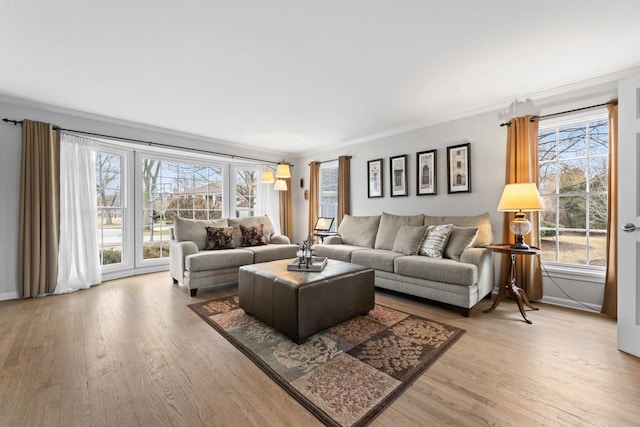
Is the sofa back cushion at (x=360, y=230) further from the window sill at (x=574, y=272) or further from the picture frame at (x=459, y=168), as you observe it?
the window sill at (x=574, y=272)

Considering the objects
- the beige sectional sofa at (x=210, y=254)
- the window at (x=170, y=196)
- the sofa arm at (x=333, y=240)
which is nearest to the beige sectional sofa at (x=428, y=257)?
the sofa arm at (x=333, y=240)

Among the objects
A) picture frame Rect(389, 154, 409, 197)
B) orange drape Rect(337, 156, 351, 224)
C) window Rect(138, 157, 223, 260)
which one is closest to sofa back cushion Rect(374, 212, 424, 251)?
picture frame Rect(389, 154, 409, 197)

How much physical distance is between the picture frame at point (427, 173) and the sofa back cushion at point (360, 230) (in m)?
0.81

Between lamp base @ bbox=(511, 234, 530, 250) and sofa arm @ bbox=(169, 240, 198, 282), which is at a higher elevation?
lamp base @ bbox=(511, 234, 530, 250)

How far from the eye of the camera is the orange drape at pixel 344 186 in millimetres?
5328

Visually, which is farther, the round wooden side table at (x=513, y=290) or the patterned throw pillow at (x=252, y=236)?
the patterned throw pillow at (x=252, y=236)

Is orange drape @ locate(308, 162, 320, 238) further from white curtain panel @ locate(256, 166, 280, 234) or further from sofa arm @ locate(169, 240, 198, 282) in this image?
sofa arm @ locate(169, 240, 198, 282)

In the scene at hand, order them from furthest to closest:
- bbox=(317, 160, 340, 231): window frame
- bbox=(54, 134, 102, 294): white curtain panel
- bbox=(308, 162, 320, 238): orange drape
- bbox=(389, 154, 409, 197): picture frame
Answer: bbox=(308, 162, 320, 238): orange drape < bbox=(317, 160, 340, 231): window frame < bbox=(389, 154, 409, 197): picture frame < bbox=(54, 134, 102, 294): white curtain panel

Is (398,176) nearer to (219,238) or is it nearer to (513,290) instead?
(513,290)

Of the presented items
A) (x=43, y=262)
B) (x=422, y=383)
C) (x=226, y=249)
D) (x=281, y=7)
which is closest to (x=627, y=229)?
(x=422, y=383)

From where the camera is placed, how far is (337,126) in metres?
4.43

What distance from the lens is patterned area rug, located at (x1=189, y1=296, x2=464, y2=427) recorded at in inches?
60.5

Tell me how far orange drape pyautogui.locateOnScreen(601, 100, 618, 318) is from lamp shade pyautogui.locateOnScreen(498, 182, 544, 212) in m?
0.74

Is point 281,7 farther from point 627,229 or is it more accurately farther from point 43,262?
point 43,262
